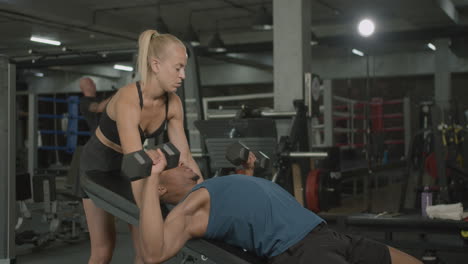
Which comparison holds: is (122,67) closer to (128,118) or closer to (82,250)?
(82,250)

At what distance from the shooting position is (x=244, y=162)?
2.15 metres

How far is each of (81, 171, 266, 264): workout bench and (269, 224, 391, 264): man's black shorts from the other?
124 millimetres

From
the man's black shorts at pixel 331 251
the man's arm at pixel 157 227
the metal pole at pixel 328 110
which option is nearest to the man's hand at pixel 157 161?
the man's arm at pixel 157 227

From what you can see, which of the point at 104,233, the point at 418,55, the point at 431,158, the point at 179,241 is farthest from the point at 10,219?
the point at 418,55

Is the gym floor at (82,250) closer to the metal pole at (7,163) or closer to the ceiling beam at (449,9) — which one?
the metal pole at (7,163)

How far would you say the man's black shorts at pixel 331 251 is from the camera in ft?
5.49

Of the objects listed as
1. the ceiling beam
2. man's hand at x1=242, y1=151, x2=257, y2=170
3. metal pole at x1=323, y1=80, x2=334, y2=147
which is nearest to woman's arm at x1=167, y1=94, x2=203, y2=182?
man's hand at x1=242, y1=151, x2=257, y2=170

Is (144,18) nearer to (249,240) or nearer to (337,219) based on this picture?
(337,219)

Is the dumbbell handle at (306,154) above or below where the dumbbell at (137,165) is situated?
below

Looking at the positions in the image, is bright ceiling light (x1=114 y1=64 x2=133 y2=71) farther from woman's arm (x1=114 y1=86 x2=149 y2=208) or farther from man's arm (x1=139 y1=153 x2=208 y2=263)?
man's arm (x1=139 y1=153 x2=208 y2=263)

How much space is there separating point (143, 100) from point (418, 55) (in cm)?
1127

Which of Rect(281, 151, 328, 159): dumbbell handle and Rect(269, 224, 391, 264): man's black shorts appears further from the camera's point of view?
Rect(281, 151, 328, 159): dumbbell handle

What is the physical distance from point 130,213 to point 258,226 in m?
0.39

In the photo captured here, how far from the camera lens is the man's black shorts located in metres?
1.67
